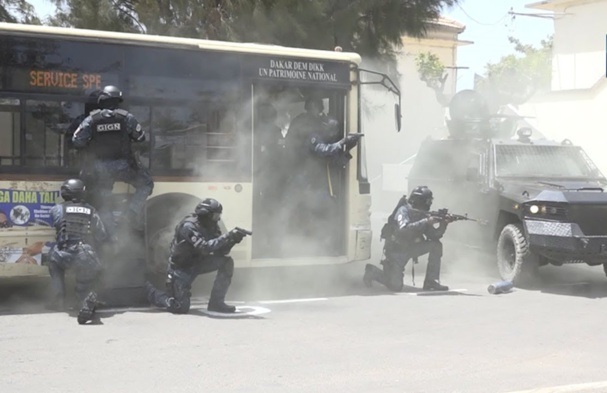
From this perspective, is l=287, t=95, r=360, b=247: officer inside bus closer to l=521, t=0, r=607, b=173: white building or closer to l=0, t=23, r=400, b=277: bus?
l=0, t=23, r=400, b=277: bus

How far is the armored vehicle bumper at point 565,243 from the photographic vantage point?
10336 millimetres

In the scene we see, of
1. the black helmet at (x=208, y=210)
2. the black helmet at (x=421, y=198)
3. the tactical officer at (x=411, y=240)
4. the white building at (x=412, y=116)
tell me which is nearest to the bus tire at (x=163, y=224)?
the black helmet at (x=208, y=210)

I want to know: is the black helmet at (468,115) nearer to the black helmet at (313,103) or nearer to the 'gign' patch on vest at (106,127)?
the black helmet at (313,103)

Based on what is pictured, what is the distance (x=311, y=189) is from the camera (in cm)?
1054

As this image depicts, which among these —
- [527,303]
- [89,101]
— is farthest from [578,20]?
[89,101]

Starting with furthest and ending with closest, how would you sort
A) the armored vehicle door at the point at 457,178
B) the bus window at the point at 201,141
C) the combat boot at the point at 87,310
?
1. the armored vehicle door at the point at 457,178
2. the bus window at the point at 201,141
3. the combat boot at the point at 87,310

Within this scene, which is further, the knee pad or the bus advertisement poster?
the knee pad

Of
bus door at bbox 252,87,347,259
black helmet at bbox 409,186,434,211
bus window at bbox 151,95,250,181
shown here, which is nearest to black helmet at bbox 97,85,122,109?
bus window at bbox 151,95,250,181

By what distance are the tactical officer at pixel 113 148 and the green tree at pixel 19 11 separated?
7.02 metres

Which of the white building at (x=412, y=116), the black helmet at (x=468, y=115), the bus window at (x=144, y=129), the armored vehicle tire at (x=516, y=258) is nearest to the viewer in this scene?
the bus window at (x=144, y=129)

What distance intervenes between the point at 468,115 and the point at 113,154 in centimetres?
695

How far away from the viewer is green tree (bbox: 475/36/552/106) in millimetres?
28453

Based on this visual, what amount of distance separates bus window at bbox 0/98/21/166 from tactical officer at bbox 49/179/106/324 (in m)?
0.67

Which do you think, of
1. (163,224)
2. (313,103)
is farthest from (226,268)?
(313,103)
